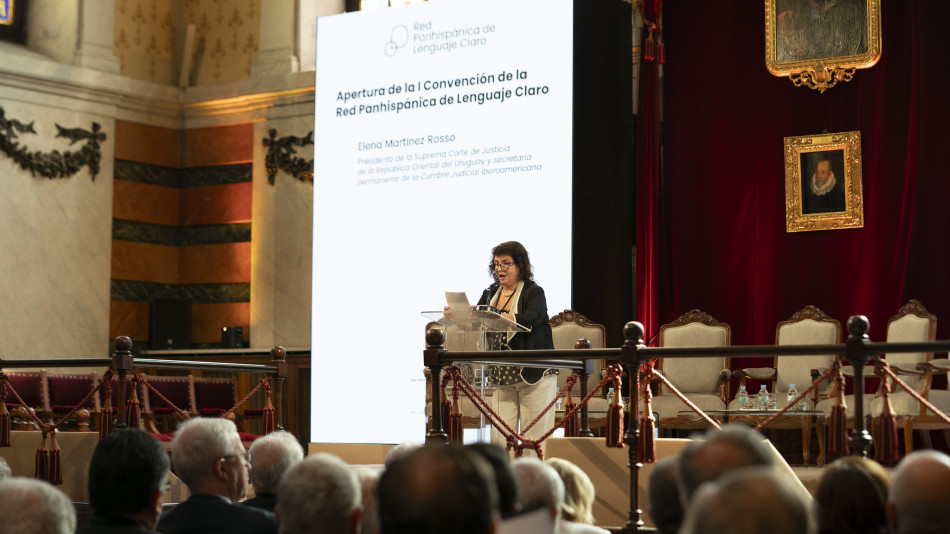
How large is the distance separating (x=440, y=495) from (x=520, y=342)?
185 inches

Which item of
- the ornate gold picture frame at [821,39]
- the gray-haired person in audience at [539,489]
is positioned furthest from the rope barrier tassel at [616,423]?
the ornate gold picture frame at [821,39]

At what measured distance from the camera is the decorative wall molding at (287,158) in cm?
1094

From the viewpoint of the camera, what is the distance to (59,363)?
5766 millimetres

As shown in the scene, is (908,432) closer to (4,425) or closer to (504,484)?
(4,425)

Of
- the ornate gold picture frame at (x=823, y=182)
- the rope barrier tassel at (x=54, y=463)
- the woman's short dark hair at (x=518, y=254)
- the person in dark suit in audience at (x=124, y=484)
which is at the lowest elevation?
the rope barrier tassel at (x=54, y=463)

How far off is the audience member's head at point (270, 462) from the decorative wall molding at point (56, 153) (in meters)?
7.76

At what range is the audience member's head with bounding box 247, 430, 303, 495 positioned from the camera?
3.53 meters

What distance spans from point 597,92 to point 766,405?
2904mm

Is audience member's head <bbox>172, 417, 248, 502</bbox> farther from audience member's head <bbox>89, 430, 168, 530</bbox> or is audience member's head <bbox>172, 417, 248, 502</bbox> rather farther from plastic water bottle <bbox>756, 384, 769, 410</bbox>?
plastic water bottle <bbox>756, 384, 769, 410</bbox>

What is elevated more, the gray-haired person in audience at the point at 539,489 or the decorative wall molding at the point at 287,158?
the decorative wall molding at the point at 287,158

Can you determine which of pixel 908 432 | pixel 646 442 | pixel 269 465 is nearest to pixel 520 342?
pixel 646 442

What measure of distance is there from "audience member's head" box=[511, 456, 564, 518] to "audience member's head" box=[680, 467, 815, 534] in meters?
1.25

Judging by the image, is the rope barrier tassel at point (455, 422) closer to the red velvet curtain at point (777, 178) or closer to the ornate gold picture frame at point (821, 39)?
the red velvet curtain at point (777, 178)

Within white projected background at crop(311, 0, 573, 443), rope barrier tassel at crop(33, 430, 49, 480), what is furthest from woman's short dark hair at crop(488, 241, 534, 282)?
rope barrier tassel at crop(33, 430, 49, 480)
